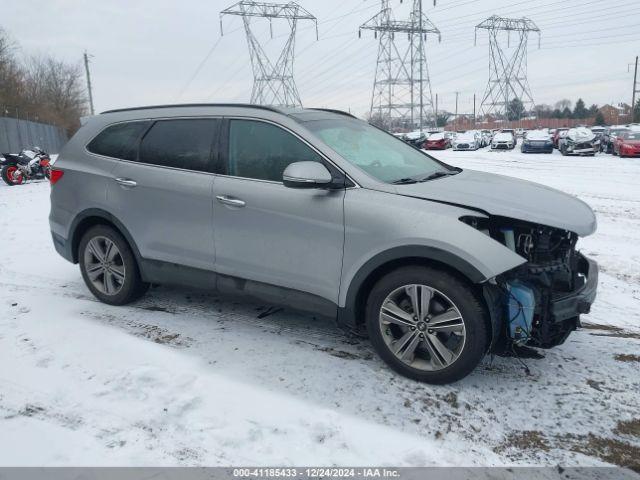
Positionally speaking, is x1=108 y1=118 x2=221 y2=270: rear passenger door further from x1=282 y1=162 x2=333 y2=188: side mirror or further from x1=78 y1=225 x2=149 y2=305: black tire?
x1=282 y1=162 x2=333 y2=188: side mirror

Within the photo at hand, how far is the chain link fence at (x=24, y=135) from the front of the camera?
33375 millimetres

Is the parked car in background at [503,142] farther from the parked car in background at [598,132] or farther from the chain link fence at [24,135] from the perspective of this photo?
the chain link fence at [24,135]

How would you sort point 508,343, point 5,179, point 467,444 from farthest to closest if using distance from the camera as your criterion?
point 5,179
point 508,343
point 467,444

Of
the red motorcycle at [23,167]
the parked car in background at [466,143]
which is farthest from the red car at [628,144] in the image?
the red motorcycle at [23,167]

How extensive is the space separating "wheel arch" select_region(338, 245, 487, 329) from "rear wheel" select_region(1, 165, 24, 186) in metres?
16.7

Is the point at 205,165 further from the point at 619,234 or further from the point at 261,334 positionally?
the point at 619,234

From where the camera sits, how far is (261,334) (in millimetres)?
4086

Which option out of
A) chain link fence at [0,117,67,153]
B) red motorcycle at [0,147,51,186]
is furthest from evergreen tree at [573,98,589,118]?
red motorcycle at [0,147,51,186]

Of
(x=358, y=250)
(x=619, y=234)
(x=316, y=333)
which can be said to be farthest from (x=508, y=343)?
(x=619, y=234)

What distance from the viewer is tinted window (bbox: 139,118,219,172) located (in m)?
4.10

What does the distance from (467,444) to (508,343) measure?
0.79 m

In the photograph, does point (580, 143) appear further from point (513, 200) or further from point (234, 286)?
point (234, 286)

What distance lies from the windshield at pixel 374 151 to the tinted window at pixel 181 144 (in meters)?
0.87

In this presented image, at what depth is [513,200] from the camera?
3.36m
